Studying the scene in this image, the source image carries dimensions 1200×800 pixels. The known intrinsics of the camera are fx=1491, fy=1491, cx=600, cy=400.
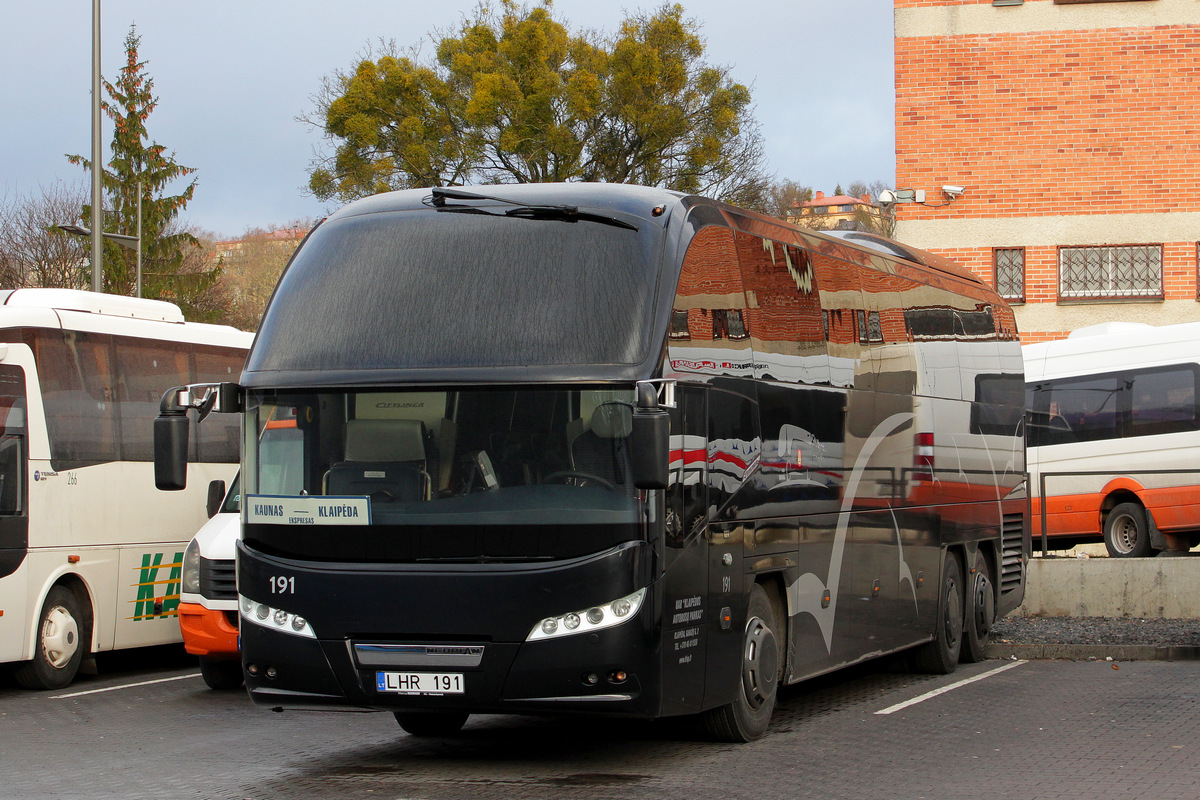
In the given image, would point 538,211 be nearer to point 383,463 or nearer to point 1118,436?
point 383,463

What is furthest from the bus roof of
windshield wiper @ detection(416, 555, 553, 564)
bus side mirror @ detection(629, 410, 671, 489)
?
bus side mirror @ detection(629, 410, 671, 489)

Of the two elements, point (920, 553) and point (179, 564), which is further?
point (179, 564)

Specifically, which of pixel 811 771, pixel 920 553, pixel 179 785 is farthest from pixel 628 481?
pixel 920 553

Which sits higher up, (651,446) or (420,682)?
(651,446)

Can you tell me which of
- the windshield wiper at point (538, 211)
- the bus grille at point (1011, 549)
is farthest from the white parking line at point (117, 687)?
the bus grille at point (1011, 549)

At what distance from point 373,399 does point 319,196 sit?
114 feet

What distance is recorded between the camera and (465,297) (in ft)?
26.5

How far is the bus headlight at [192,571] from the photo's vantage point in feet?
41.0

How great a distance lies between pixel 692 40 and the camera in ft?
137

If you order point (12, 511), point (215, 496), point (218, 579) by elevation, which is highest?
point (215, 496)

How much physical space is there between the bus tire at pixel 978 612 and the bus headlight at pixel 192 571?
6.99 meters

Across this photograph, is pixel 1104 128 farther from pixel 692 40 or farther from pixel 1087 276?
pixel 692 40

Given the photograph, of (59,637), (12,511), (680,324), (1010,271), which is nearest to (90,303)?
(12,511)

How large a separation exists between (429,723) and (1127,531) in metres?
14.1
